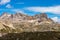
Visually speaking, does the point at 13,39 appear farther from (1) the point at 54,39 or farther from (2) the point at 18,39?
(1) the point at 54,39

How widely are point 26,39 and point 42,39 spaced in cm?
412

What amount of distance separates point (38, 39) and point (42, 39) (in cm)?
103

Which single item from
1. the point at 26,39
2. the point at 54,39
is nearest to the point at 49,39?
the point at 54,39

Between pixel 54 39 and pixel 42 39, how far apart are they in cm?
343

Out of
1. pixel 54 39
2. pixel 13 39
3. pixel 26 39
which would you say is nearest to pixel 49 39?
pixel 54 39

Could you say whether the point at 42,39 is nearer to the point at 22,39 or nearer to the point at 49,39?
the point at 49,39

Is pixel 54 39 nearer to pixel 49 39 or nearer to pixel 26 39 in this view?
pixel 49 39

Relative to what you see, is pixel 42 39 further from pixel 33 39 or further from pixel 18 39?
pixel 18 39

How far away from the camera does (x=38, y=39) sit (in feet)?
154

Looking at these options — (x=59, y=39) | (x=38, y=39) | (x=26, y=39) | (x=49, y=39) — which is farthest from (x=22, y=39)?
(x=59, y=39)

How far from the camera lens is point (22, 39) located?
46844mm

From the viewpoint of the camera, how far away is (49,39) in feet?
154

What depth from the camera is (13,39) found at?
47750mm

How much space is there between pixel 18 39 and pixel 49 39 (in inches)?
315
